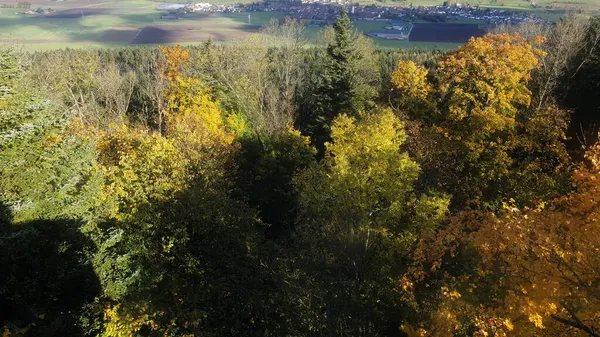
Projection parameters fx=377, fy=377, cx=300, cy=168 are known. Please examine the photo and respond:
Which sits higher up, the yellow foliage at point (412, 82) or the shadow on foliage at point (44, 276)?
the yellow foliage at point (412, 82)

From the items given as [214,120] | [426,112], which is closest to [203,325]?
[214,120]

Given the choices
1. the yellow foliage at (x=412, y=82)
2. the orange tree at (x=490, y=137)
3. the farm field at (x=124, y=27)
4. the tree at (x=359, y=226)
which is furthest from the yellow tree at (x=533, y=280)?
the farm field at (x=124, y=27)

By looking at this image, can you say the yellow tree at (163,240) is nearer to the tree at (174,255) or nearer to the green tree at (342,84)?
the tree at (174,255)

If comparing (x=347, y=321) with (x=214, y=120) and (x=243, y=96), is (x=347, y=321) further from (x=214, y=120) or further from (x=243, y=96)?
(x=243, y=96)

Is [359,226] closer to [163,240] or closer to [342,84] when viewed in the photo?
[163,240]

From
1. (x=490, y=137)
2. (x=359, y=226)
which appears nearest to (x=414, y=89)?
(x=490, y=137)

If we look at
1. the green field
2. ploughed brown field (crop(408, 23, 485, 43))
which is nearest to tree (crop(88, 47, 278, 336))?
the green field
